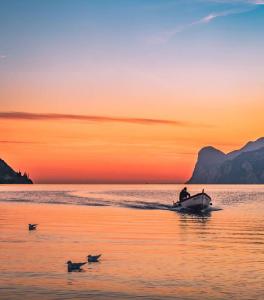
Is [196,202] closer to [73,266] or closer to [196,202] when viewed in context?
[196,202]

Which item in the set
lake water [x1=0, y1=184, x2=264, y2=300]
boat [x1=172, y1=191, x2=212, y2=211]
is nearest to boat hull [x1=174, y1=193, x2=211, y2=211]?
boat [x1=172, y1=191, x2=212, y2=211]

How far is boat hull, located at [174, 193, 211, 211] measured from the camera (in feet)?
275

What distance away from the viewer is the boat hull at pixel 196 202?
275ft

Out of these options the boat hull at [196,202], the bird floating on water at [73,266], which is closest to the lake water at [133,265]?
the bird floating on water at [73,266]

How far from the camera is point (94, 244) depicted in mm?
37625

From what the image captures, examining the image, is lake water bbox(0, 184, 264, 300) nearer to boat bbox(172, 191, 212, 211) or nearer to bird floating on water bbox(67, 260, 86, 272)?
bird floating on water bbox(67, 260, 86, 272)

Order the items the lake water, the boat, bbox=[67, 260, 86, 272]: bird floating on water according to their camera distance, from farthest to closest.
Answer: the boat, bbox=[67, 260, 86, 272]: bird floating on water, the lake water

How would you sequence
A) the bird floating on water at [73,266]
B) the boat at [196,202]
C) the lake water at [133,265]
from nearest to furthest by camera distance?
the lake water at [133,265] → the bird floating on water at [73,266] → the boat at [196,202]

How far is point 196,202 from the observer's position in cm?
8431

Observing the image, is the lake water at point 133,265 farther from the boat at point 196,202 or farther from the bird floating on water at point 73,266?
the boat at point 196,202

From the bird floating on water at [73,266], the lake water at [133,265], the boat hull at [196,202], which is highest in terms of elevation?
the boat hull at [196,202]

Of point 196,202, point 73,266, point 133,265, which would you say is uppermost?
point 196,202

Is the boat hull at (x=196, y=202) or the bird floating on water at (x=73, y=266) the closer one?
the bird floating on water at (x=73, y=266)

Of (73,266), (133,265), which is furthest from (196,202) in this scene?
(73,266)
